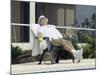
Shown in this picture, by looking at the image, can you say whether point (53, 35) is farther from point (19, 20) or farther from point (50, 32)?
point (19, 20)

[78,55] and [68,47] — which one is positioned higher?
[68,47]

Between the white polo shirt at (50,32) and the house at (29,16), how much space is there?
0.07 metres

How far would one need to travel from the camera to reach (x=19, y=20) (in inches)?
129

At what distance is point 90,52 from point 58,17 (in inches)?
27.7

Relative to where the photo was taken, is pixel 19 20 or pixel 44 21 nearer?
pixel 19 20

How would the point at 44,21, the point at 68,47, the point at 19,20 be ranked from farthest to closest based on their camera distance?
the point at 68,47 < the point at 44,21 < the point at 19,20

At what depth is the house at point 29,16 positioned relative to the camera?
324cm

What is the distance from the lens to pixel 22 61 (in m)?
3.30

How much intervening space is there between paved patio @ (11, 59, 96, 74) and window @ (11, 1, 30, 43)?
330 millimetres

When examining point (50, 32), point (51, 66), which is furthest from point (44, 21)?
point (51, 66)

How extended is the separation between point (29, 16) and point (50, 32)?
36cm

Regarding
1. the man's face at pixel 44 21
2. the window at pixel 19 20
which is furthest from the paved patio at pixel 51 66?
the man's face at pixel 44 21

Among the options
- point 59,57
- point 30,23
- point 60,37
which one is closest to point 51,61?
point 59,57

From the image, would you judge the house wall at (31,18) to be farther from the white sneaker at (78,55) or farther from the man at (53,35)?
the white sneaker at (78,55)
